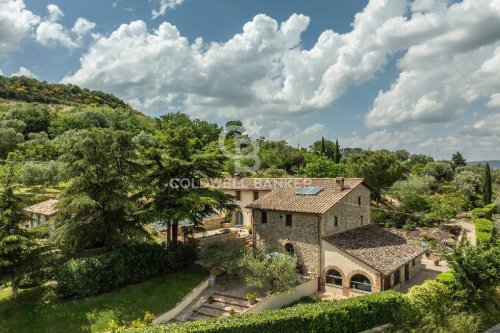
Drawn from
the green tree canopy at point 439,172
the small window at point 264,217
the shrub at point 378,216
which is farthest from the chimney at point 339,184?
the green tree canopy at point 439,172

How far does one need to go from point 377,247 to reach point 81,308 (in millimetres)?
19783

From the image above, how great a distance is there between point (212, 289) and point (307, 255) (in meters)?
7.20

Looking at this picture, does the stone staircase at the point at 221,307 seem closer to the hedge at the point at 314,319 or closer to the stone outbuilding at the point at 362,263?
the hedge at the point at 314,319

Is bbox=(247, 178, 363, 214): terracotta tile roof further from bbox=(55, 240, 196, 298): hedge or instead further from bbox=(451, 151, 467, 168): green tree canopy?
bbox=(451, 151, 467, 168): green tree canopy

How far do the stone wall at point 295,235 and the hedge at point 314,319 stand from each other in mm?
6489

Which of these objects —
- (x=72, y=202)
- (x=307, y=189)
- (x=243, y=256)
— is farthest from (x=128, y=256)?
(x=307, y=189)

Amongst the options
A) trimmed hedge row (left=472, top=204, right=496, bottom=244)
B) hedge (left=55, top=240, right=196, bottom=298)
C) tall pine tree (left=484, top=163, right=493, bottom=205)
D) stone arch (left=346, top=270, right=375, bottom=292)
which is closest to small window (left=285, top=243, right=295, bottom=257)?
stone arch (left=346, top=270, right=375, bottom=292)

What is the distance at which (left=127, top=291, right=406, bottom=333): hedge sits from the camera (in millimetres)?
15625

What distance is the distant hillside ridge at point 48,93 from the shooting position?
110m

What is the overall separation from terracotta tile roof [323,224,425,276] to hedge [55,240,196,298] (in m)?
11.4

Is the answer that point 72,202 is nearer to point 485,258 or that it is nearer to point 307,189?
point 307,189

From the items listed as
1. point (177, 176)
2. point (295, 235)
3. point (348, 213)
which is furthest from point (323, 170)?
point (177, 176)

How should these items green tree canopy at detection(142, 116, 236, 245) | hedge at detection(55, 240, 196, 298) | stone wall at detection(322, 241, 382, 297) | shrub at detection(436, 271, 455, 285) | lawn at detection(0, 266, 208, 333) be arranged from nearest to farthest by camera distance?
lawn at detection(0, 266, 208, 333)
hedge at detection(55, 240, 196, 298)
shrub at detection(436, 271, 455, 285)
stone wall at detection(322, 241, 382, 297)
green tree canopy at detection(142, 116, 236, 245)

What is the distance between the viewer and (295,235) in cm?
2662
